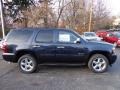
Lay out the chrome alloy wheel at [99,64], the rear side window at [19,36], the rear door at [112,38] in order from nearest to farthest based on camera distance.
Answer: the chrome alloy wheel at [99,64]
the rear side window at [19,36]
the rear door at [112,38]

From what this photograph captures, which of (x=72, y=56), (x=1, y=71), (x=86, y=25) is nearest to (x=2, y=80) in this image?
(x=1, y=71)

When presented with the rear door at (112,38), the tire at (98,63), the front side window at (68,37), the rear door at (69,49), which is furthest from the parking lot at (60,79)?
the rear door at (112,38)

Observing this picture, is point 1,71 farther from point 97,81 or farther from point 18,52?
point 97,81

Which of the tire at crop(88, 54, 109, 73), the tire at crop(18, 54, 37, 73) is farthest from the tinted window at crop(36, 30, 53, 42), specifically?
the tire at crop(88, 54, 109, 73)

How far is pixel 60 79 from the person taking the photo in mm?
8516

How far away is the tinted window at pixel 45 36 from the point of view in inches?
381

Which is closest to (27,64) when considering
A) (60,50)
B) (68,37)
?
(60,50)

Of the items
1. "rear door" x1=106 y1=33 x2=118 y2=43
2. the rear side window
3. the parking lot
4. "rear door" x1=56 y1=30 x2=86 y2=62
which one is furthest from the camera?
"rear door" x1=106 y1=33 x2=118 y2=43

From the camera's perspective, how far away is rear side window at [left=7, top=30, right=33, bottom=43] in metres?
9.72

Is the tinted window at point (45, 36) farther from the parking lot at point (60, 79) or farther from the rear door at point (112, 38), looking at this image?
the rear door at point (112, 38)

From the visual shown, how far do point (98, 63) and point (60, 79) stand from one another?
1.91 m

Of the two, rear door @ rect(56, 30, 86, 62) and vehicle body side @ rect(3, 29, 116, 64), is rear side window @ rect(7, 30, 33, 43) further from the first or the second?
rear door @ rect(56, 30, 86, 62)

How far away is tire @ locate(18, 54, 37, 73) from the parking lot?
0.80 ft

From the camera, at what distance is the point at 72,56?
9.52m
